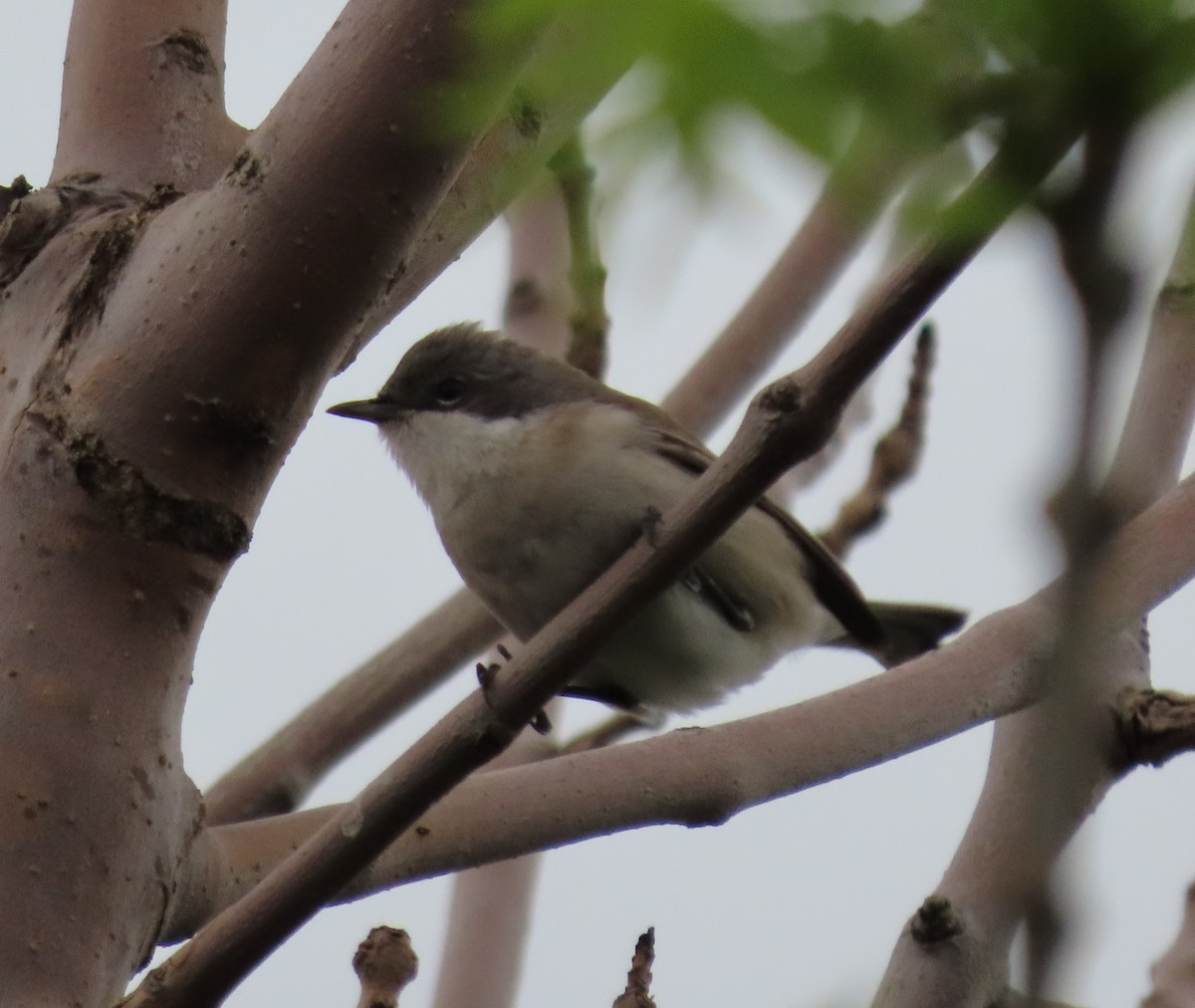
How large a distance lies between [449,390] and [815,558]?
1.14m

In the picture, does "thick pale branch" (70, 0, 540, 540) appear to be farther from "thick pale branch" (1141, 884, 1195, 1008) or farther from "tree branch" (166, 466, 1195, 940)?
"thick pale branch" (1141, 884, 1195, 1008)

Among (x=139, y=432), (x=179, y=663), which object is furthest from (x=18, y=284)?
(x=179, y=663)

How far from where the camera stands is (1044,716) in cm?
91

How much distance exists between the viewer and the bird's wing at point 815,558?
4402 mm

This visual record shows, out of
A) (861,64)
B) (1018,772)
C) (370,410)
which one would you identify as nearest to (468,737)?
(1018,772)

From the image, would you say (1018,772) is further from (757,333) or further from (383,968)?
(757,333)

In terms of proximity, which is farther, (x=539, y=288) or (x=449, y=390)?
(x=539, y=288)

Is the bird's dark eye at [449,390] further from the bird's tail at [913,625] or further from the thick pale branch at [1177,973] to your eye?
the thick pale branch at [1177,973]

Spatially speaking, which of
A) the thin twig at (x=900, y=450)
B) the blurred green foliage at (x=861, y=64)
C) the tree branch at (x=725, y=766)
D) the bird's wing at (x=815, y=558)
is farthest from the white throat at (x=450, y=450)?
the blurred green foliage at (x=861, y=64)

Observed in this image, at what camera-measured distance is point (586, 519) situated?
388cm

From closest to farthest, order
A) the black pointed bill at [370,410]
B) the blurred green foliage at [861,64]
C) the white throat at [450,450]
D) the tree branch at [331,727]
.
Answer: the blurred green foliage at [861,64] < the tree branch at [331,727] < the white throat at [450,450] < the black pointed bill at [370,410]

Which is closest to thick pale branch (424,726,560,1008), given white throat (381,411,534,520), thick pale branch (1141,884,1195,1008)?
white throat (381,411,534,520)

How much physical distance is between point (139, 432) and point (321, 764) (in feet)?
5.25

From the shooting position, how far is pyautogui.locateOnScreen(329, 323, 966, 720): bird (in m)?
3.95
